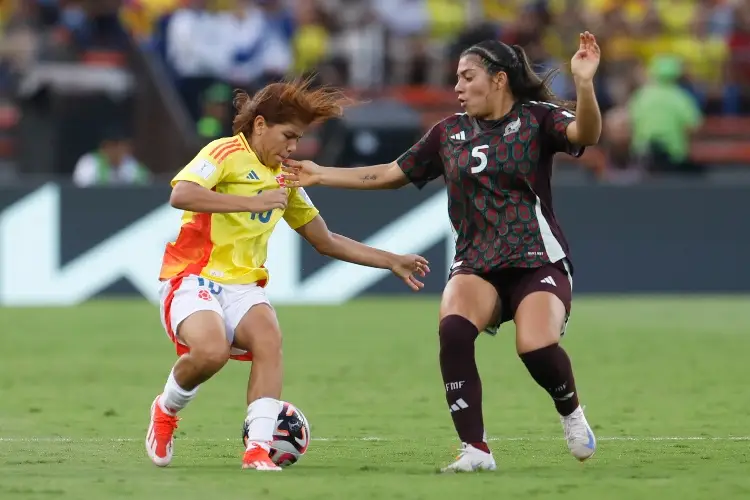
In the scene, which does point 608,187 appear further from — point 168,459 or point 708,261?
point 168,459

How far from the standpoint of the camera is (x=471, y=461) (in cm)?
696

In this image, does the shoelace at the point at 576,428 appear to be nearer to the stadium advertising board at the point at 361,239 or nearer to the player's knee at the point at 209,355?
the player's knee at the point at 209,355

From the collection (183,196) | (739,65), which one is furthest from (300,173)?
(739,65)

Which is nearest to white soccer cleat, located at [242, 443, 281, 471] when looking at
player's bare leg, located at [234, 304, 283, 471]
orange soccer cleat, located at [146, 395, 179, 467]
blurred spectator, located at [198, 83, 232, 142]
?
player's bare leg, located at [234, 304, 283, 471]

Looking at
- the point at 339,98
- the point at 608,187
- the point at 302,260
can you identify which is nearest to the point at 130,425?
the point at 339,98

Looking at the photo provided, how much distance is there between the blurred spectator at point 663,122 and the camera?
64.3 ft

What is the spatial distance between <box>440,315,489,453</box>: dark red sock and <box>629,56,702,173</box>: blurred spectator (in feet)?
42.3

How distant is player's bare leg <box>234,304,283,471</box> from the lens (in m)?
7.11

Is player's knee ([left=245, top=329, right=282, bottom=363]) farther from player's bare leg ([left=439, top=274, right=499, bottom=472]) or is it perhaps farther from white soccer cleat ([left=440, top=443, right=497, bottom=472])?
white soccer cleat ([left=440, top=443, right=497, bottom=472])

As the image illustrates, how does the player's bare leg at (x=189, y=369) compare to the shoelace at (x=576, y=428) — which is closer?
the player's bare leg at (x=189, y=369)

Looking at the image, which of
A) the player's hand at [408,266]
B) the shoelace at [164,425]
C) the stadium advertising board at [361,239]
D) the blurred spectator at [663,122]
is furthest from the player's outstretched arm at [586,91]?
the blurred spectator at [663,122]

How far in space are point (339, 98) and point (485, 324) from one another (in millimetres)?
1374

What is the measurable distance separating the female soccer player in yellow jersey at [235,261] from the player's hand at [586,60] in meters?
1.21

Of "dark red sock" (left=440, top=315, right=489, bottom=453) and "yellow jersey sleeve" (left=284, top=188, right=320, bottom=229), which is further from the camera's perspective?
"yellow jersey sleeve" (left=284, top=188, right=320, bottom=229)
